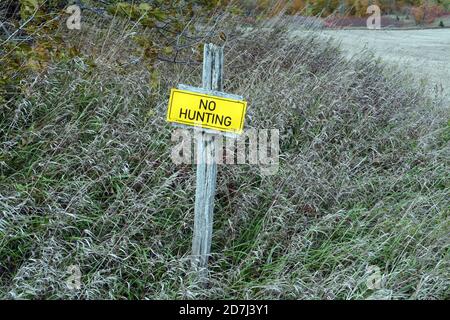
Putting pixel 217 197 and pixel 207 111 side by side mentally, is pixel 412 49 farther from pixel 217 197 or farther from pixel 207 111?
pixel 207 111

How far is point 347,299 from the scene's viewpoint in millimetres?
2805

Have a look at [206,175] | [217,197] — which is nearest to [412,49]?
[217,197]

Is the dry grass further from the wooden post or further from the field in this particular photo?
the field

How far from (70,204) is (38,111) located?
3.61 ft

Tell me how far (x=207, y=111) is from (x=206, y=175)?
36cm

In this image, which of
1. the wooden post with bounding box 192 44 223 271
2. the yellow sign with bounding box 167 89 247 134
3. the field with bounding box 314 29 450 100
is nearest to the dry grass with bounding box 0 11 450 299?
the wooden post with bounding box 192 44 223 271

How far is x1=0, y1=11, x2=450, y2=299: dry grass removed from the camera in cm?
293

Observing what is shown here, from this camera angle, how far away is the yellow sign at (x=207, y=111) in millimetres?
2801

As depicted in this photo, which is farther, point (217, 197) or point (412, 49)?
point (412, 49)

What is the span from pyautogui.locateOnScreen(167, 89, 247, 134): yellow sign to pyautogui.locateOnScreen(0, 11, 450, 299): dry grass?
59cm

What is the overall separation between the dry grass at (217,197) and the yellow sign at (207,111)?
59 centimetres

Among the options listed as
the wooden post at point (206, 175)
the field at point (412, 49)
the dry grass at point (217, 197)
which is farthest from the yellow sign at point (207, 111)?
the field at point (412, 49)

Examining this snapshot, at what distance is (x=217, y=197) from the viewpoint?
142 inches
